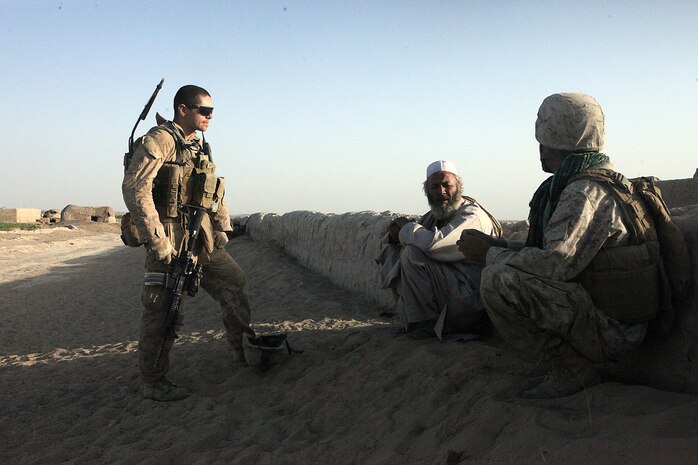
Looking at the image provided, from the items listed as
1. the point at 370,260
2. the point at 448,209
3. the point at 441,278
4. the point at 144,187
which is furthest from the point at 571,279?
the point at 370,260

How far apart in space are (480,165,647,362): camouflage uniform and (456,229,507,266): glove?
51 centimetres

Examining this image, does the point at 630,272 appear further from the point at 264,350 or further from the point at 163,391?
the point at 163,391

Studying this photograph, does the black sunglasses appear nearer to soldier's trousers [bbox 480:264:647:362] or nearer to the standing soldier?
the standing soldier

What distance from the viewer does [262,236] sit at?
466 inches

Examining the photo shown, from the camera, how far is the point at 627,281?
237 cm

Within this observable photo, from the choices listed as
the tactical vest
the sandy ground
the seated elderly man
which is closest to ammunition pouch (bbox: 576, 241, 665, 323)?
the tactical vest

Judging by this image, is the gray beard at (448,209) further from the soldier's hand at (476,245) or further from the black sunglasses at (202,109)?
the black sunglasses at (202,109)

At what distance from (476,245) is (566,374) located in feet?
2.59

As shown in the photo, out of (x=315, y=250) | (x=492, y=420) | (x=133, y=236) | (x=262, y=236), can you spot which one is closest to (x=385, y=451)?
(x=492, y=420)

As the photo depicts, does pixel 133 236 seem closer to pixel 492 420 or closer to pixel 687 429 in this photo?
pixel 492 420

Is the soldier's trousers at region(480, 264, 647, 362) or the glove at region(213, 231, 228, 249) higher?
the glove at region(213, 231, 228, 249)

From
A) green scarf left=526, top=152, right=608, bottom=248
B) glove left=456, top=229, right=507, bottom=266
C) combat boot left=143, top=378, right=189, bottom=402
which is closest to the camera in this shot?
green scarf left=526, top=152, right=608, bottom=248

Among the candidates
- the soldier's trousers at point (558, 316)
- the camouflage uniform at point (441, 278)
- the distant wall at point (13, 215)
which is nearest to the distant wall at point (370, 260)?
the soldier's trousers at point (558, 316)

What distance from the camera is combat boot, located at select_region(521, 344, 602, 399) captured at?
97.0 inches
